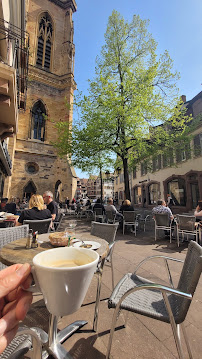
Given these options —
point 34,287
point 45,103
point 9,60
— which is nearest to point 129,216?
point 34,287

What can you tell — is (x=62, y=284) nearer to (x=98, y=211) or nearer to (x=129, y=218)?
(x=129, y=218)

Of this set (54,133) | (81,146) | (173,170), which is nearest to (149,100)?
(81,146)

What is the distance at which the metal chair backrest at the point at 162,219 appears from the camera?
5.81 meters

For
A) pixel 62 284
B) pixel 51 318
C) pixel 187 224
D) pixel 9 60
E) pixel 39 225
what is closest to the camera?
pixel 62 284

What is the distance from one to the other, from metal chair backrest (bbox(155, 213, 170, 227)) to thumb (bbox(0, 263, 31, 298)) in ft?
19.1

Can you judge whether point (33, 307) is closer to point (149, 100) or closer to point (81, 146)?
point (81, 146)

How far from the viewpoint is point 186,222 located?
5.25 metres

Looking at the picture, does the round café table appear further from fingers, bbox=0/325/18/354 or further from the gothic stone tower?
the gothic stone tower

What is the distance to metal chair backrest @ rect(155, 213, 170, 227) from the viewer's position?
19.1 ft

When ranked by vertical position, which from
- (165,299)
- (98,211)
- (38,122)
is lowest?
(165,299)

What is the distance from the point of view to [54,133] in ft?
57.8

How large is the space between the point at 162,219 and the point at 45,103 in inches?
665

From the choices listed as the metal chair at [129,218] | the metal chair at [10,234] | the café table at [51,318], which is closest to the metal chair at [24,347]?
the café table at [51,318]

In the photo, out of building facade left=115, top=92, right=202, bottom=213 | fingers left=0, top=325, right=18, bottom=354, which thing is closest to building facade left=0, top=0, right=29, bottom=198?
fingers left=0, top=325, right=18, bottom=354
